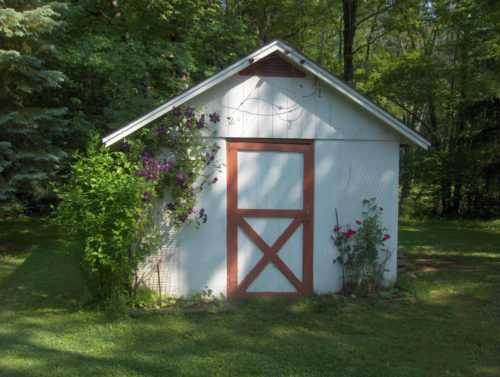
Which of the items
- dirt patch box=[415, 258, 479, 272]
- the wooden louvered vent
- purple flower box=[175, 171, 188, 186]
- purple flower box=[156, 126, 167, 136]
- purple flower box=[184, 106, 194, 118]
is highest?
the wooden louvered vent

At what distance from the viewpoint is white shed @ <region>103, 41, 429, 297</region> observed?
303 inches

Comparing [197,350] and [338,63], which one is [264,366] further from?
[338,63]

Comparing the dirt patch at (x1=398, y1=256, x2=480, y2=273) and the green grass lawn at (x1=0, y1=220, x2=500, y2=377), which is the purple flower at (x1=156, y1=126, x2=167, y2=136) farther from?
the dirt patch at (x1=398, y1=256, x2=480, y2=273)

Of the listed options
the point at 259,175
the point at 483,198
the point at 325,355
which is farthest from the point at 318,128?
the point at 483,198

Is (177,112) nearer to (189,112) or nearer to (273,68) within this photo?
(189,112)

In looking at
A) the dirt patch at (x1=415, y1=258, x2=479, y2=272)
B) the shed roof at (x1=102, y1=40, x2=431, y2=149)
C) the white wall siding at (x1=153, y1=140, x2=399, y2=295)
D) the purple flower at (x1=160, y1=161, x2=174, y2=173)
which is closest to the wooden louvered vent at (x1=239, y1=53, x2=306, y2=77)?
the shed roof at (x1=102, y1=40, x2=431, y2=149)

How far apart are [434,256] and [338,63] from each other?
16671 millimetres

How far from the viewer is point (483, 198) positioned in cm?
2041

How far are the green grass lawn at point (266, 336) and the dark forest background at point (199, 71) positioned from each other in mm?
4404

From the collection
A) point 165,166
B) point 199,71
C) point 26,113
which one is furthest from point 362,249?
point 199,71

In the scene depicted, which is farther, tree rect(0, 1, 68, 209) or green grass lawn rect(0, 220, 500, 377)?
tree rect(0, 1, 68, 209)

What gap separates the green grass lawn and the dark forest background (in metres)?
4.40

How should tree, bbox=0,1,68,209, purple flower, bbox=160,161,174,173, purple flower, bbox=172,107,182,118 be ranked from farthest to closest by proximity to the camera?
tree, bbox=0,1,68,209 < purple flower, bbox=172,107,182,118 < purple flower, bbox=160,161,174,173

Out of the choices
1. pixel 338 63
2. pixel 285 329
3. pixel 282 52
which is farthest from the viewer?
pixel 338 63
